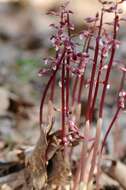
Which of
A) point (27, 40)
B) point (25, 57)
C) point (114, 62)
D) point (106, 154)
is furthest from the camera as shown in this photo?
point (27, 40)

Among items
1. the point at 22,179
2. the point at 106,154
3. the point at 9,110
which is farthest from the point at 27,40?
the point at 22,179

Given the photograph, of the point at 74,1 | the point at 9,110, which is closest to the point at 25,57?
the point at 9,110

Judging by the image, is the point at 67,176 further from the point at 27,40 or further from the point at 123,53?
the point at 27,40

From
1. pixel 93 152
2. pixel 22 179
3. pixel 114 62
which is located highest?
pixel 114 62

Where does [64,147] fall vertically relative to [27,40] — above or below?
above

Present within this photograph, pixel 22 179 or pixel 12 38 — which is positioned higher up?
pixel 22 179

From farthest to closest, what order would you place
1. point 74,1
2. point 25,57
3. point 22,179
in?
point 74,1
point 25,57
point 22,179

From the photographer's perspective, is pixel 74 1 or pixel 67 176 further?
pixel 74 1

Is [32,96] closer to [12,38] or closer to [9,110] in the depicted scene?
[9,110]

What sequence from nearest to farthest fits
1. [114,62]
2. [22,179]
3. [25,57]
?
[114,62]
[22,179]
[25,57]
